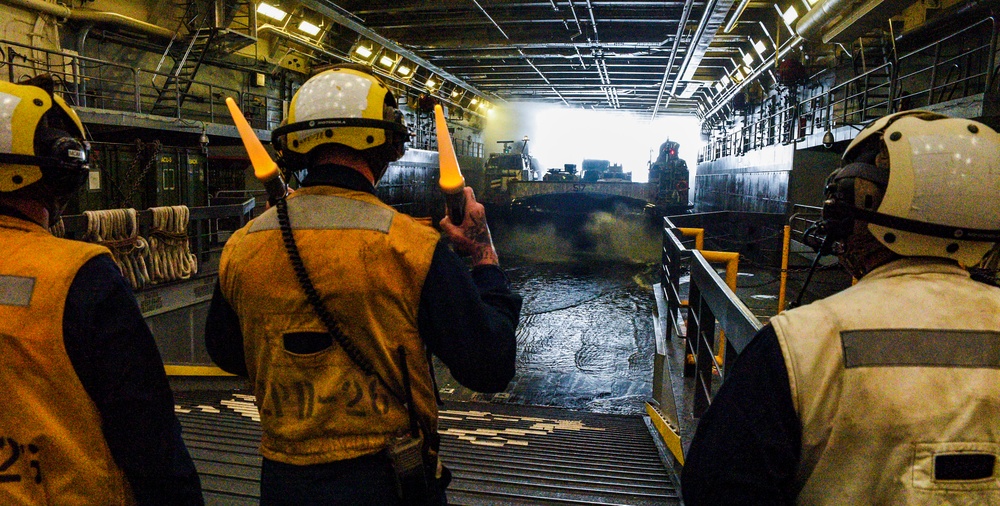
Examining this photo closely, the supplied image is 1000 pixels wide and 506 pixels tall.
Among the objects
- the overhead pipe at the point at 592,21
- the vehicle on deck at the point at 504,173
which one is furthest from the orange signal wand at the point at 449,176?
the vehicle on deck at the point at 504,173

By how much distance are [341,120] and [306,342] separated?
0.64 m

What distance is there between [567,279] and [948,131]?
50.2 feet

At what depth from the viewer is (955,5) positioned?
1176cm

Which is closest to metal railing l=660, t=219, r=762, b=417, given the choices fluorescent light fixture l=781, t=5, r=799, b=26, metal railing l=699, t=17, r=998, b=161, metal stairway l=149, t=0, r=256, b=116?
metal railing l=699, t=17, r=998, b=161

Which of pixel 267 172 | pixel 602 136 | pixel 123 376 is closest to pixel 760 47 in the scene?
pixel 267 172

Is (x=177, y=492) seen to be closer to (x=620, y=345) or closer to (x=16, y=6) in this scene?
(x=620, y=345)

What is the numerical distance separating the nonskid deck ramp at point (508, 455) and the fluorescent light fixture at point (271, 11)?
14.2m

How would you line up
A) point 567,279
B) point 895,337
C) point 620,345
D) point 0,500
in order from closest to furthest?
point 895,337 → point 0,500 → point 620,345 → point 567,279

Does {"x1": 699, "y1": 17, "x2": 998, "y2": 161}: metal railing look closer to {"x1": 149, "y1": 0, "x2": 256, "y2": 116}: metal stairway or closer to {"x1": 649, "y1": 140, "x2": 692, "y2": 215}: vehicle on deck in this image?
{"x1": 649, "y1": 140, "x2": 692, "y2": 215}: vehicle on deck

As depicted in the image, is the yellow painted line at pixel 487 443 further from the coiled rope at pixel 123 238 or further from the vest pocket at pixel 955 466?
the coiled rope at pixel 123 238

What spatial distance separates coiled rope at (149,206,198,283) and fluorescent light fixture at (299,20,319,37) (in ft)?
39.0

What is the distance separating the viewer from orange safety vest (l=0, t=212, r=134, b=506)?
1.48 metres

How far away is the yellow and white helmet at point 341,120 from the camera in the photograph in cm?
178

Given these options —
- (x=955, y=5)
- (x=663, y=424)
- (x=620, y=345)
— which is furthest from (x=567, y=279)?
(x=663, y=424)
